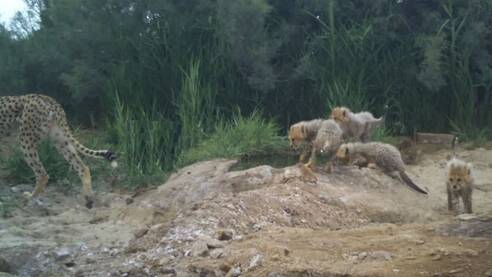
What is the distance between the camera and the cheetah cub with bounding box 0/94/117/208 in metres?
9.42

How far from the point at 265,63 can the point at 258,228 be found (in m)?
5.14

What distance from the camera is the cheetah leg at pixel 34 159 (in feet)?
30.2

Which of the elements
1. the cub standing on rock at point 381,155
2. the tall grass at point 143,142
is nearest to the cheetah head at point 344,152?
the cub standing on rock at point 381,155

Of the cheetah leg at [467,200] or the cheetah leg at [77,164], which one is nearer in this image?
the cheetah leg at [467,200]

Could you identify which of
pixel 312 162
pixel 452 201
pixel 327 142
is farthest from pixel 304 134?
pixel 452 201

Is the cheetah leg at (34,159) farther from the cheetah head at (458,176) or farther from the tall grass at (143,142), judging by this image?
the cheetah head at (458,176)

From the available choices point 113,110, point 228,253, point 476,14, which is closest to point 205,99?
point 113,110

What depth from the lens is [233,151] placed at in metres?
9.33

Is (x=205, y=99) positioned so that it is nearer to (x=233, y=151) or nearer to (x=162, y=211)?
(x=233, y=151)

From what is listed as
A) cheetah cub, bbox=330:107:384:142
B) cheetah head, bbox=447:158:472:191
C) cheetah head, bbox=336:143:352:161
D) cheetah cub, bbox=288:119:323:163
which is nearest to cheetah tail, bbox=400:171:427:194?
cheetah head, bbox=336:143:352:161

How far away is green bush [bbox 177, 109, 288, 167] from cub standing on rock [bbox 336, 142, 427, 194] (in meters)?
1.41

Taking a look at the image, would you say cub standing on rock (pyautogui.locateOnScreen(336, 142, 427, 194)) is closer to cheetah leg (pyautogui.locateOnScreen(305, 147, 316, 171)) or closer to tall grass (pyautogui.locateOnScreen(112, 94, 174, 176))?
cheetah leg (pyautogui.locateOnScreen(305, 147, 316, 171))

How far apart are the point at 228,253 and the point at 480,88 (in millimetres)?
7091

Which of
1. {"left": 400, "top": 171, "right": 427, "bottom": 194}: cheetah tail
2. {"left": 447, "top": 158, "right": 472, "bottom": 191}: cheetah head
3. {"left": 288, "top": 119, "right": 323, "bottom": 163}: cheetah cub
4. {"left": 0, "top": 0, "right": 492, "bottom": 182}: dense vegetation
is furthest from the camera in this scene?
{"left": 0, "top": 0, "right": 492, "bottom": 182}: dense vegetation
